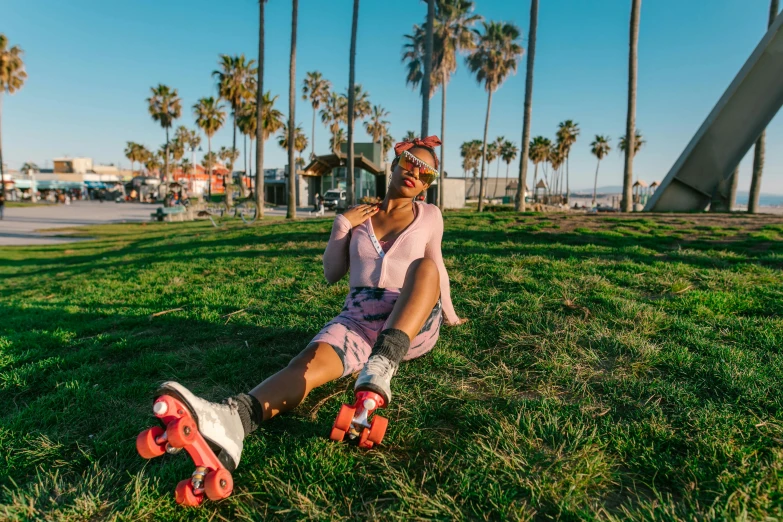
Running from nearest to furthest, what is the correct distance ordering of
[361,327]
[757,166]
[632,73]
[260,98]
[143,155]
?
[361,327] < [632,73] < [757,166] < [260,98] < [143,155]

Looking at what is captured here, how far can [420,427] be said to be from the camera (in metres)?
2.20

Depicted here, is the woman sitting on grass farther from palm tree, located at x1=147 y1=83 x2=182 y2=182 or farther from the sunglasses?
palm tree, located at x1=147 y1=83 x2=182 y2=182

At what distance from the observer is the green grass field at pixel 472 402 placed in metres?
1.70

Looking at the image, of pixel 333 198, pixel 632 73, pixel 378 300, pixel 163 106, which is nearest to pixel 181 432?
pixel 378 300

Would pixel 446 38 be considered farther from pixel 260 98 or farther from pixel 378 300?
pixel 378 300

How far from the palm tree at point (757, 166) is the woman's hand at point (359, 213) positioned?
1623cm

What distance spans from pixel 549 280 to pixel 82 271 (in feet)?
28.8

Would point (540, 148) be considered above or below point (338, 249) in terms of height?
above

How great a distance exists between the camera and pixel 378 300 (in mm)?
2582

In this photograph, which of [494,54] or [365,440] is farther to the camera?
[494,54]

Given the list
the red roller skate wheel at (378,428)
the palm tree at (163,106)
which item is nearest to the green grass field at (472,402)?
the red roller skate wheel at (378,428)

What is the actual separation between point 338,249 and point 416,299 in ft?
2.38

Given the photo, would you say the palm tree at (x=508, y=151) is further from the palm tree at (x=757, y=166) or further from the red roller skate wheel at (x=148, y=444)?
the red roller skate wheel at (x=148, y=444)

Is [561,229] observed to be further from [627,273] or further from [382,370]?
Result: [382,370]
